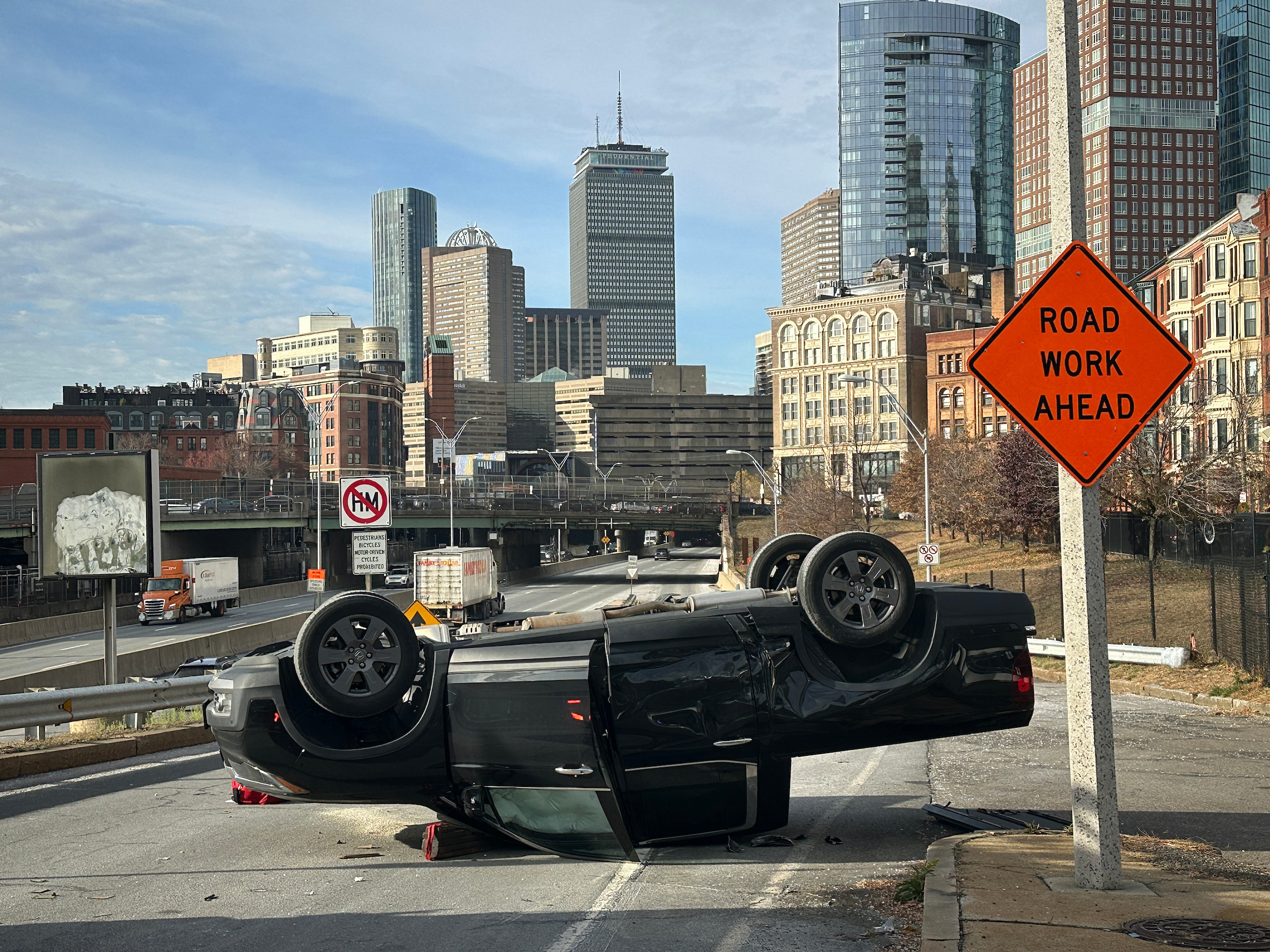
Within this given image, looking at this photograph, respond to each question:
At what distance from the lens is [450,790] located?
8539mm

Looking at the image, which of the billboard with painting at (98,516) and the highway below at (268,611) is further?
the highway below at (268,611)

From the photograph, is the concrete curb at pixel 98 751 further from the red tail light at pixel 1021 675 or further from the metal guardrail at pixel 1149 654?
the metal guardrail at pixel 1149 654

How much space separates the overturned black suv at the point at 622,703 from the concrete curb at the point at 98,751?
4.60 metres

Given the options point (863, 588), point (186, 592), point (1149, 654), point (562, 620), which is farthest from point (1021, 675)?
point (186, 592)

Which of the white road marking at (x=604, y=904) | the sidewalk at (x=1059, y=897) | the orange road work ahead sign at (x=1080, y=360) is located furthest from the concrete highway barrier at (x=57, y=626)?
the orange road work ahead sign at (x=1080, y=360)

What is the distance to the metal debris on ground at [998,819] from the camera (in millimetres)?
9078

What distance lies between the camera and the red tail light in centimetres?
892

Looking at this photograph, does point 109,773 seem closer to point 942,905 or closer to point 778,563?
point 778,563

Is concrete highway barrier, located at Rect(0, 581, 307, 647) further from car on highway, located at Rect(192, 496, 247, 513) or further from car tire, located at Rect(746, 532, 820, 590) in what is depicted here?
car tire, located at Rect(746, 532, 820, 590)

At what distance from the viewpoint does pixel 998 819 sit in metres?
9.41

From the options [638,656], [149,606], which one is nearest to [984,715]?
[638,656]

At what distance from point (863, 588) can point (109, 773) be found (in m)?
8.56

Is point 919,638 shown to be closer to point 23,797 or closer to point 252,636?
point 23,797

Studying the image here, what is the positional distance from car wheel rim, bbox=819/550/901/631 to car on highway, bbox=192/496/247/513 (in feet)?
235
